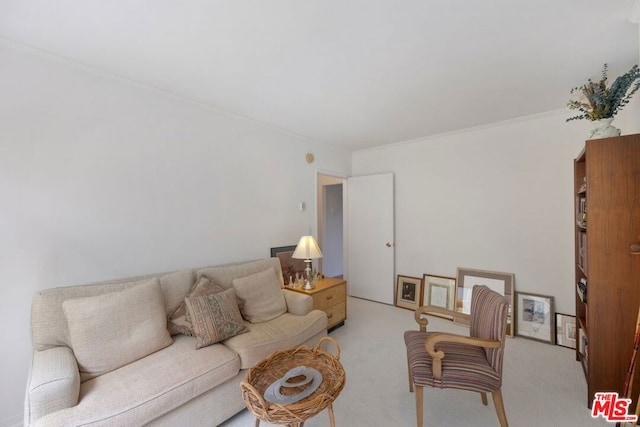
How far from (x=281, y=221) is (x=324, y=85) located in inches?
68.9

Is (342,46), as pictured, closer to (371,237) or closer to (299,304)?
(299,304)

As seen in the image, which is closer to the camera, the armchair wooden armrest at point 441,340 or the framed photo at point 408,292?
the armchair wooden armrest at point 441,340

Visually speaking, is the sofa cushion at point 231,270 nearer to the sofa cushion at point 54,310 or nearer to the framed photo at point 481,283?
the sofa cushion at point 54,310

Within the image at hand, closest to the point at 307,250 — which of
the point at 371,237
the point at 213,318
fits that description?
the point at 213,318

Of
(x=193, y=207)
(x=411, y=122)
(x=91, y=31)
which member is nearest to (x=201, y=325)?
(x=193, y=207)

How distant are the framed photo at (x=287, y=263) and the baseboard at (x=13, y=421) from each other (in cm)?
223

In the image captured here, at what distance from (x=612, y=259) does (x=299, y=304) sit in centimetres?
240

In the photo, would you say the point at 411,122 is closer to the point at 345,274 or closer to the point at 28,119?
the point at 345,274

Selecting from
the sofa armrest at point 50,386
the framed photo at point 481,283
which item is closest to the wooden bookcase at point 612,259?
the framed photo at point 481,283

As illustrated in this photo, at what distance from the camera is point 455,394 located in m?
2.12

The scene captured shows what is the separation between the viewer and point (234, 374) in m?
1.85

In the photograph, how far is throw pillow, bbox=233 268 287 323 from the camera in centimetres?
241
